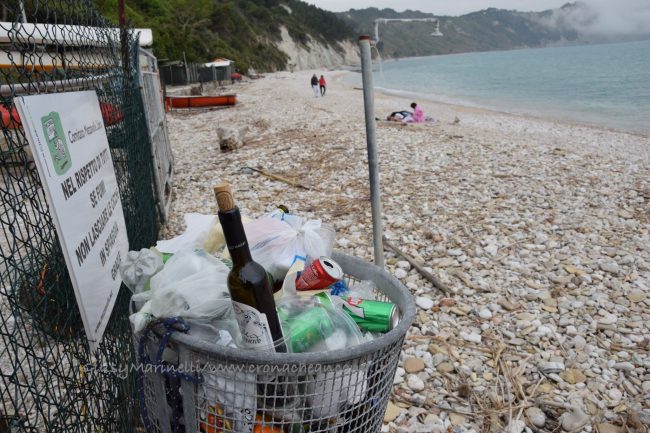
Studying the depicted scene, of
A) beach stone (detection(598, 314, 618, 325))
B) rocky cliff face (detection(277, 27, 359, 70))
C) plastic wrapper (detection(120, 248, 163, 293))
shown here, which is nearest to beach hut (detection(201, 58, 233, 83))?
rocky cliff face (detection(277, 27, 359, 70))

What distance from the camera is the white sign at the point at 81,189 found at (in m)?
1.27

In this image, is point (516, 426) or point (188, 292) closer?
point (188, 292)

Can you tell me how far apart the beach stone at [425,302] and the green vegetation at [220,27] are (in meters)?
17.7

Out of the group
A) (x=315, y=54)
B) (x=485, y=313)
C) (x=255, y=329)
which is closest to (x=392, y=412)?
(x=485, y=313)

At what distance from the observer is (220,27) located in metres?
54.8

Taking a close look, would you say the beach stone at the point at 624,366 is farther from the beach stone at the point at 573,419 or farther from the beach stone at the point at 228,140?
the beach stone at the point at 228,140

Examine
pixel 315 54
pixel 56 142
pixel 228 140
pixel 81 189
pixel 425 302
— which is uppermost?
pixel 315 54

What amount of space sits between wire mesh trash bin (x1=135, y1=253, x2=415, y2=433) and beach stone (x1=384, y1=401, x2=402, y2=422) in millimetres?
1343

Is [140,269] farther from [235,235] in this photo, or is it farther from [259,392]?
[259,392]

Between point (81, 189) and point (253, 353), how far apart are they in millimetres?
849

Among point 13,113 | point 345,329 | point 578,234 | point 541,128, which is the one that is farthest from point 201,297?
point 541,128

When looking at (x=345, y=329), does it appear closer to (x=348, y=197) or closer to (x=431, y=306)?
(x=431, y=306)

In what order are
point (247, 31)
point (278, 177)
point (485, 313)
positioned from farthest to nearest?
point (247, 31) < point (278, 177) < point (485, 313)

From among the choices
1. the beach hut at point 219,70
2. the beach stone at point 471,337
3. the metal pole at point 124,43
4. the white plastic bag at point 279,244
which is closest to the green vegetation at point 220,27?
the beach hut at point 219,70
